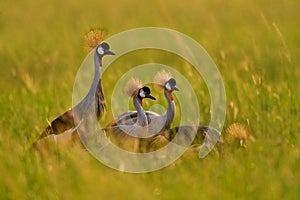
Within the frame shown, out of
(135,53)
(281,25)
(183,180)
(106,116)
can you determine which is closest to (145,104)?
(106,116)

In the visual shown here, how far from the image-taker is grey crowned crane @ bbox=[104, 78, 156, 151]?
211 inches

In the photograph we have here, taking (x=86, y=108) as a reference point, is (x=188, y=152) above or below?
below

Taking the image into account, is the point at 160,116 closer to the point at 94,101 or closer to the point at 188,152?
the point at 94,101

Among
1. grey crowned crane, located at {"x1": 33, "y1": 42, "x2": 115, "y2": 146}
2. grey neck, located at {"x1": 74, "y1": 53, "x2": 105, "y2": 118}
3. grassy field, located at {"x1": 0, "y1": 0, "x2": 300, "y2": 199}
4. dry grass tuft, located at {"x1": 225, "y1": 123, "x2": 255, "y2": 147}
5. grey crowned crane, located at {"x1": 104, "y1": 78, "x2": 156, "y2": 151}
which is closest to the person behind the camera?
grassy field, located at {"x1": 0, "y1": 0, "x2": 300, "y2": 199}

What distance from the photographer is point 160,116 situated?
5.75m

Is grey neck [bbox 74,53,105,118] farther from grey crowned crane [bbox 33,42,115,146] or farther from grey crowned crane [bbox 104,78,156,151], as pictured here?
grey crowned crane [bbox 104,78,156,151]

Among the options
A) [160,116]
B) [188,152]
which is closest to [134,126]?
[160,116]

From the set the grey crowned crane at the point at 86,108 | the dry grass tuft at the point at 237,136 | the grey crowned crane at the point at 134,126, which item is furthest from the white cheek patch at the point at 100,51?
the dry grass tuft at the point at 237,136

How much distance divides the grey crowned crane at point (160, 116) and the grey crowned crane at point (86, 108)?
0.17 metres

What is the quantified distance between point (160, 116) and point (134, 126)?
31 cm

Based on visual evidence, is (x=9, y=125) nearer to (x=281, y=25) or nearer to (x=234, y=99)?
(x=234, y=99)

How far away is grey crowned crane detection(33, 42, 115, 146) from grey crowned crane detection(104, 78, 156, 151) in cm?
17

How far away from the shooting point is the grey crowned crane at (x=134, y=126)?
5359 mm

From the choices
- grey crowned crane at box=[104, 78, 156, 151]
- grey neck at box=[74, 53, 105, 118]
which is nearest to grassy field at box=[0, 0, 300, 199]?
grey neck at box=[74, 53, 105, 118]
